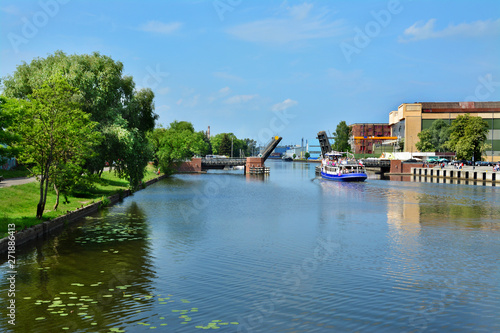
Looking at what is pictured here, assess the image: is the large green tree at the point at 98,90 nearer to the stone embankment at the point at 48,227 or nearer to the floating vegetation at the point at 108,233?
the stone embankment at the point at 48,227

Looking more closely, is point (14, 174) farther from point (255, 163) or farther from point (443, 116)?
point (443, 116)

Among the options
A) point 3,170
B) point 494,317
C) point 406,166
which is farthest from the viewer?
point 406,166

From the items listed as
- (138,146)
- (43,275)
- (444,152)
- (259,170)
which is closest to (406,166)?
(444,152)

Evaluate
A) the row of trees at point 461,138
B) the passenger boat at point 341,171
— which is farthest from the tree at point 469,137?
the passenger boat at point 341,171

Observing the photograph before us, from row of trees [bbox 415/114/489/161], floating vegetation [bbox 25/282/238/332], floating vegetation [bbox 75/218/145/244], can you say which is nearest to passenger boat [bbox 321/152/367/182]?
row of trees [bbox 415/114/489/161]

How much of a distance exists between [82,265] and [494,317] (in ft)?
46.2

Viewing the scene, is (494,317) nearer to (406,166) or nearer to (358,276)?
(358,276)

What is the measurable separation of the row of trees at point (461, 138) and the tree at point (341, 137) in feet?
187

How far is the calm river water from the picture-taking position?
11992mm

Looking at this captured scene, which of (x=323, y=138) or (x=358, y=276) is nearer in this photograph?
(x=358, y=276)

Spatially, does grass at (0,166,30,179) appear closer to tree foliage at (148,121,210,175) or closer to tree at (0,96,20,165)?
tree at (0,96,20,165)

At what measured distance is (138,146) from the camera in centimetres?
3894

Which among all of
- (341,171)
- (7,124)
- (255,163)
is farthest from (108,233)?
(255,163)

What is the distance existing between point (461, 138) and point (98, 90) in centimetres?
8459
